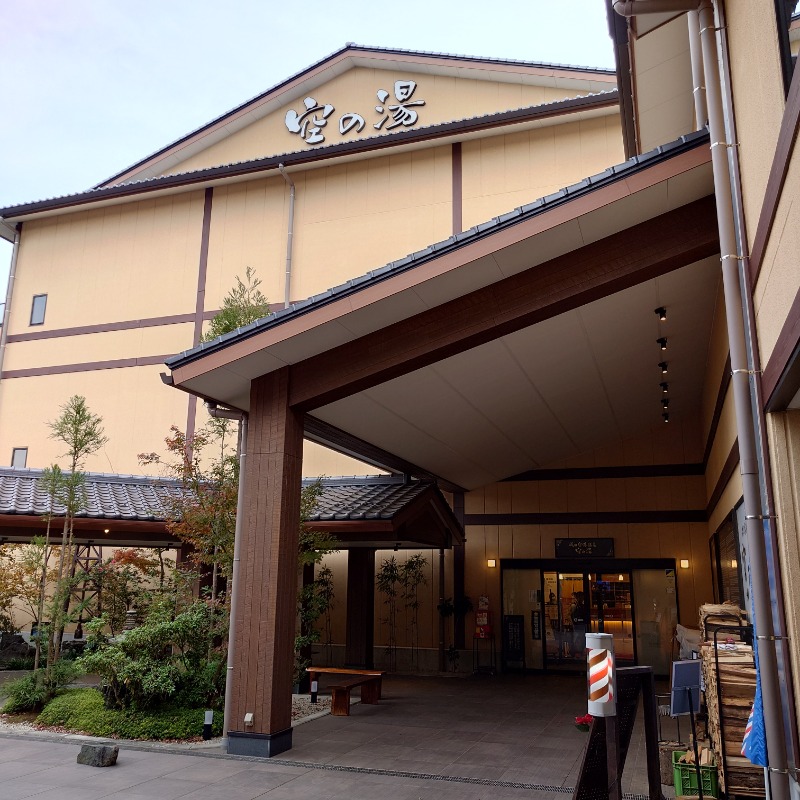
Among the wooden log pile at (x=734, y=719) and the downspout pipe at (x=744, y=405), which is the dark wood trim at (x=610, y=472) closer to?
the wooden log pile at (x=734, y=719)

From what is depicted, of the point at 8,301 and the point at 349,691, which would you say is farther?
the point at 8,301

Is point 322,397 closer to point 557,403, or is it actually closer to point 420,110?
point 557,403

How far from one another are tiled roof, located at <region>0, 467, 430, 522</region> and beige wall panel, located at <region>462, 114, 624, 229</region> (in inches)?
245

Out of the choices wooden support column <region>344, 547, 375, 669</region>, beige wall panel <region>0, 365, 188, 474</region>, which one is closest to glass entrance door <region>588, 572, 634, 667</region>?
wooden support column <region>344, 547, 375, 669</region>

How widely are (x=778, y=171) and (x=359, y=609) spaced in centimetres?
1200

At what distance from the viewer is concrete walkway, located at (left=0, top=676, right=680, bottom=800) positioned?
6.81 metres

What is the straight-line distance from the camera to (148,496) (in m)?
13.6

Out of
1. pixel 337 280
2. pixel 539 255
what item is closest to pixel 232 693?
pixel 539 255

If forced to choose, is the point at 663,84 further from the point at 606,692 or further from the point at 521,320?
the point at 606,692

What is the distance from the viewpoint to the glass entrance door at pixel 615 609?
15.7 metres

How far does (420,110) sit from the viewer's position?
17328 mm

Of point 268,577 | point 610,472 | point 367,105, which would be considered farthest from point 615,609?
point 367,105

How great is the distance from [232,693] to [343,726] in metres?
2.29

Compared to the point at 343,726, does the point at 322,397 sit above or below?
above
